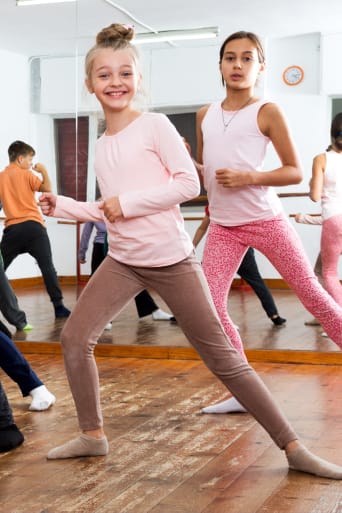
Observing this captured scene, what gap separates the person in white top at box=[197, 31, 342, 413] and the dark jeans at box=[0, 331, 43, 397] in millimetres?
789

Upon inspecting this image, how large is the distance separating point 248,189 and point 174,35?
110 inches

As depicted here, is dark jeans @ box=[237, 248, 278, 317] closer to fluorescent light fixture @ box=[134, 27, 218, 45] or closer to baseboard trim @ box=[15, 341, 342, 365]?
baseboard trim @ box=[15, 341, 342, 365]

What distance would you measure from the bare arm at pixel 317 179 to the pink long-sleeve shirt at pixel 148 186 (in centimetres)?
210

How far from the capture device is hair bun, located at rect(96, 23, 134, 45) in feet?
8.07

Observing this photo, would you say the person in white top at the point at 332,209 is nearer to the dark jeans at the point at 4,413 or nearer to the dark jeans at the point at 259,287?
the dark jeans at the point at 259,287

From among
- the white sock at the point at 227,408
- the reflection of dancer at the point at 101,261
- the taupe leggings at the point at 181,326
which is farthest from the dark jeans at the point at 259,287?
the taupe leggings at the point at 181,326

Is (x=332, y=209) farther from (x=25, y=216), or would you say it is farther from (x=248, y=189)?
(x=25, y=216)

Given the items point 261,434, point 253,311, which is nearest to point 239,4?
point 253,311

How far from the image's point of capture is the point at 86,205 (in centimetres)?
251

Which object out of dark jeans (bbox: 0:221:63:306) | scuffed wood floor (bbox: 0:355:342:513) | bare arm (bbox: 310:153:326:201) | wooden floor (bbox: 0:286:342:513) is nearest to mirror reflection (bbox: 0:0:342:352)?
dark jeans (bbox: 0:221:63:306)

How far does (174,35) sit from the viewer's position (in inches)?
219

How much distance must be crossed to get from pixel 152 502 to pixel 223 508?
0.19 metres

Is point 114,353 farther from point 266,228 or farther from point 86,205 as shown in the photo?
point 86,205

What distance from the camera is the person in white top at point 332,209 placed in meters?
4.68
